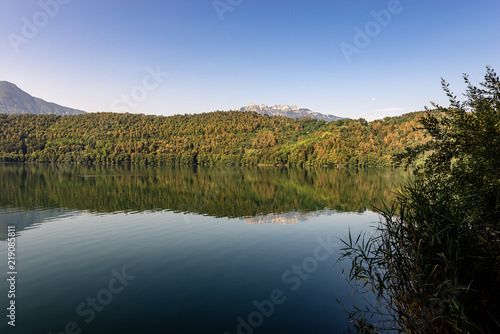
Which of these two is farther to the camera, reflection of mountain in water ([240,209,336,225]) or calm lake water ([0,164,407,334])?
reflection of mountain in water ([240,209,336,225])

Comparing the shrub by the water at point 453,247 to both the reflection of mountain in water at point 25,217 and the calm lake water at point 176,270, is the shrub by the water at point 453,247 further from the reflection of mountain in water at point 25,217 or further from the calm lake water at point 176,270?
the reflection of mountain in water at point 25,217

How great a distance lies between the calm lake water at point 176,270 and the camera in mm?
14219

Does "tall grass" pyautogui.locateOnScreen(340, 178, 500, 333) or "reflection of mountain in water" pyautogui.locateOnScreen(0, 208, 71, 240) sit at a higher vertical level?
"tall grass" pyautogui.locateOnScreen(340, 178, 500, 333)

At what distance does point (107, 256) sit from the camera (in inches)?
943

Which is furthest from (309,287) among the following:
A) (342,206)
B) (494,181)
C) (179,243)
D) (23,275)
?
(342,206)

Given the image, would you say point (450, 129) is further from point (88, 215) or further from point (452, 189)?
point (88, 215)

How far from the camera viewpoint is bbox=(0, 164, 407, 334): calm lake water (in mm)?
14219

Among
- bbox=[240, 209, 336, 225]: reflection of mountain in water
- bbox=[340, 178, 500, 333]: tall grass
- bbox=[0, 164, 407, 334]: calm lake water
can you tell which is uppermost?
bbox=[340, 178, 500, 333]: tall grass

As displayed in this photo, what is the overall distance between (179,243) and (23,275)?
1236 centimetres

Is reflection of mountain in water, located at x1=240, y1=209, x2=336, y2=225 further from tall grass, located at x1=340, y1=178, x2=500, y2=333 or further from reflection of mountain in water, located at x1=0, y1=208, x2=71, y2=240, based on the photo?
reflection of mountain in water, located at x1=0, y1=208, x2=71, y2=240

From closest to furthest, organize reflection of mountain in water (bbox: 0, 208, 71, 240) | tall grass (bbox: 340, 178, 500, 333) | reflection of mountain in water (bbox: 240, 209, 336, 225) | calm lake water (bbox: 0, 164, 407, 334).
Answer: tall grass (bbox: 340, 178, 500, 333) → calm lake water (bbox: 0, 164, 407, 334) → reflection of mountain in water (bbox: 0, 208, 71, 240) → reflection of mountain in water (bbox: 240, 209, 336, 225)

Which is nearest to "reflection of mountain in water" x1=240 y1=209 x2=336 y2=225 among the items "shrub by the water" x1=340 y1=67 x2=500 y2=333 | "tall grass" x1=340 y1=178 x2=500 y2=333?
"shrub by the water" x1=340 y1=67 x2=500 y2=333

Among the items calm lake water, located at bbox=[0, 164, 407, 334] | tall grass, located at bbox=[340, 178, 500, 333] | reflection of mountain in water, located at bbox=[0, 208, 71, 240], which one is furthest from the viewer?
reflection of mountain in water, located at bbox=[0, 208, 71, 240]

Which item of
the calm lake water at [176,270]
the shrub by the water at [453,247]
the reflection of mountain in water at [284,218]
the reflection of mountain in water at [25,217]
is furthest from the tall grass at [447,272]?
the reflection of mountain in water at [25,217]
